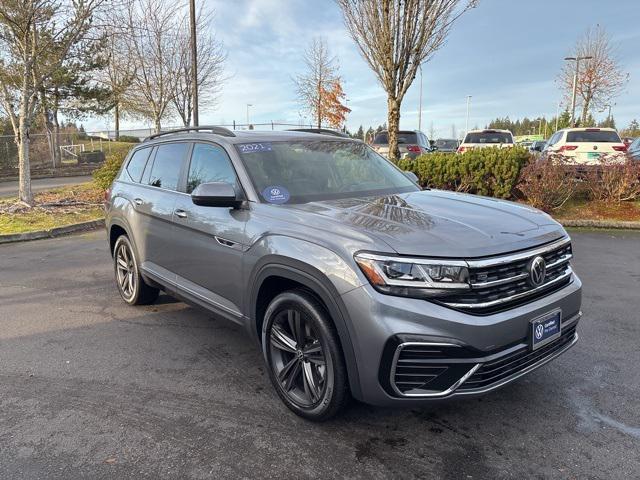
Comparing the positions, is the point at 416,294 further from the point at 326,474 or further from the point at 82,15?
the point at 82,15

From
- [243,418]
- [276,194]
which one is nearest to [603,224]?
[276,194]

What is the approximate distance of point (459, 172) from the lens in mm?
10609

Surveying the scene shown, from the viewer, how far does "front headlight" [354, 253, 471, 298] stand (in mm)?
2521

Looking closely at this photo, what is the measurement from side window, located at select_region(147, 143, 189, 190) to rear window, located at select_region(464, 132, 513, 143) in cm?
1350

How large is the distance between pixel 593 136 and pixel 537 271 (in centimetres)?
1276

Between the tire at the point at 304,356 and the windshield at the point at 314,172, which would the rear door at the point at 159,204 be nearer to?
the windshield at the point at 314,172

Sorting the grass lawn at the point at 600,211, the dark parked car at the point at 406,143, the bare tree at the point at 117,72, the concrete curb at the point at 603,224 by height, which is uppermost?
the bare tree at the point at 117,72

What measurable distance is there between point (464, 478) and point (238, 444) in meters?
1.24

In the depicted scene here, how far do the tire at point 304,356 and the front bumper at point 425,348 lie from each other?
0.21 meters

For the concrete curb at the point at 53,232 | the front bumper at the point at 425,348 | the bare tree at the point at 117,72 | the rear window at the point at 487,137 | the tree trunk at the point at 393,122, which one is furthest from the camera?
the bare tree at the point at 117,72

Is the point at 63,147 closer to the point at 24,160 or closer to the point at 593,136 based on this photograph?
the point at 24,160

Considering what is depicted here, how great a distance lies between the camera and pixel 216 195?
3.33m

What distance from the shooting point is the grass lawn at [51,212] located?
10.1m

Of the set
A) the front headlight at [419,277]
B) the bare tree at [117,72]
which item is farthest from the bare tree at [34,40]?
the front headlight at [419,277]
